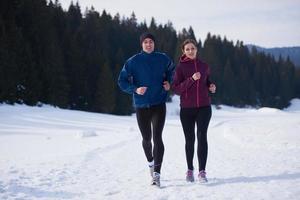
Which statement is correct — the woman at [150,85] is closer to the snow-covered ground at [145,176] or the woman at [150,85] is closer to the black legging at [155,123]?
the black legging at [155,123]

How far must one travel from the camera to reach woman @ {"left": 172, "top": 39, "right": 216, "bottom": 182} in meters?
6.65

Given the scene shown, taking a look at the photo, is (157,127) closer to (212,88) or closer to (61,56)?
(212,88)

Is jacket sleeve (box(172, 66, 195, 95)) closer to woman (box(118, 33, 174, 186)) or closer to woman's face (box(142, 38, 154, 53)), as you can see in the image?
woman (box(118, 33, 174, 186))

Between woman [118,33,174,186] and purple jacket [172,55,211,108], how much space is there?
189 millimetres

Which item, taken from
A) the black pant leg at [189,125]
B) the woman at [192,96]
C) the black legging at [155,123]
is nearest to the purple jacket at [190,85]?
the woman at [192,96]

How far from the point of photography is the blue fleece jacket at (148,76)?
21.3 ft

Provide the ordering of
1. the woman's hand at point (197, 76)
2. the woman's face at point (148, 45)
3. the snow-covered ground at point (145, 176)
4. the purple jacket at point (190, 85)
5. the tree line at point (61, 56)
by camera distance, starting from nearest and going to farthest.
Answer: the snow-covered ground at point (145, 176) < the woman's hand at point (197, 76) < the woman's face at point (148, 45) < the purple jacket at point (190, 85) < the tree line at point (61, 56)

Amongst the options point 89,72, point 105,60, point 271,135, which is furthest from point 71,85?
point 271,135

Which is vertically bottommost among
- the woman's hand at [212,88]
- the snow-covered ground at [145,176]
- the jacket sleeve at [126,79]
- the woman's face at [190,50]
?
the snow-covered ground at [145,176]

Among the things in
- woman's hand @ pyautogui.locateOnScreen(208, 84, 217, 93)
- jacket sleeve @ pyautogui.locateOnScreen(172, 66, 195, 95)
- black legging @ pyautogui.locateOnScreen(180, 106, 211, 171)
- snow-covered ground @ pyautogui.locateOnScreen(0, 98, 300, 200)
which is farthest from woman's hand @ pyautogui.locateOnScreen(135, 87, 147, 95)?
snow-covered ground @ pyautogui.locateOnScreen(0, 98, 300, 200)

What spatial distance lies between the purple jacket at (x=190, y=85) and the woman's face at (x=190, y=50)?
3.0 inches

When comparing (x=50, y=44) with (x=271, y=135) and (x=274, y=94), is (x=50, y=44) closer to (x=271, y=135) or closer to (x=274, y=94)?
(x=271, y=135)

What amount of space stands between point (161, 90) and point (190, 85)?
478 mm

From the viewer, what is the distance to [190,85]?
260 inches
